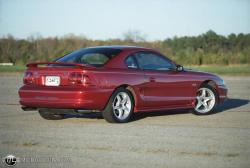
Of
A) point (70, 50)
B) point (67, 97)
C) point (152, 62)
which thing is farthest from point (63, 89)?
point (70, 50)

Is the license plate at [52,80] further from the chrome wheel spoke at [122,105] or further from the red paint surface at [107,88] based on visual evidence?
the chrome wheel spoke at [122,105]

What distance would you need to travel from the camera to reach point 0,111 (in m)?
11.7

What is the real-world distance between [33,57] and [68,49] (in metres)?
4.00

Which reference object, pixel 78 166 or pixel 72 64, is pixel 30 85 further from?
pixel 78 166

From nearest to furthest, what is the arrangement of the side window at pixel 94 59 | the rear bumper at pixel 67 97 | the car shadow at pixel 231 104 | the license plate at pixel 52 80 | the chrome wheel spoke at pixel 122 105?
1. the rear bumper at pixel 67 97
2. the license plate at pixel 52 80
3. the chrome wheel spoke at pixel 122 105
4. the side window at pixel 94 59
5. the car shadow at pixel 231 104

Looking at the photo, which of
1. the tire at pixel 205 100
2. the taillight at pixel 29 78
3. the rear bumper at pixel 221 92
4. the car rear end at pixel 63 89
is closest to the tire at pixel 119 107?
the car rear end at pixel 63 89

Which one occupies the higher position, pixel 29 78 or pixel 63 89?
pixel 29 78

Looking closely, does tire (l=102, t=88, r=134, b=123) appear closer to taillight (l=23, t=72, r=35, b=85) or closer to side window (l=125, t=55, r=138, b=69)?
side window (l=125, t=55, r=138, b=69)

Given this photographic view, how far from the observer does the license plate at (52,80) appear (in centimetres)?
956

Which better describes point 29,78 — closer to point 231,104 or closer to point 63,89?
point 63,89

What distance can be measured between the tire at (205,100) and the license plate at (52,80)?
10.5ft

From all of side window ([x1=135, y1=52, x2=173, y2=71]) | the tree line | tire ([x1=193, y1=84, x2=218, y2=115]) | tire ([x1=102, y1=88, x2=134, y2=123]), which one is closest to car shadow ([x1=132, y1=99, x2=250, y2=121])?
tire ([x1=193, y1=84, x2=218, y2=115])

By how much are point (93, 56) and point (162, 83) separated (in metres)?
1.37

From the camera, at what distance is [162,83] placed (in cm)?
1070
